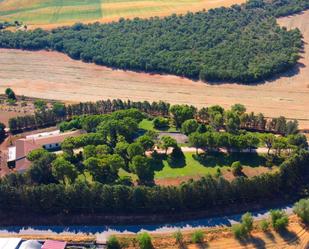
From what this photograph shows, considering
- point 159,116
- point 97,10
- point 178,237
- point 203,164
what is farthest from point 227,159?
point 97,10

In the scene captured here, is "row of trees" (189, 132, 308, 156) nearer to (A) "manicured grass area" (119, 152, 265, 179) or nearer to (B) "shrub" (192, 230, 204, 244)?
(A) "manicured grass area" (119, 152, 265, 179)

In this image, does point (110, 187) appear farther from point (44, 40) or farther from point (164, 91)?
point (44, 40)

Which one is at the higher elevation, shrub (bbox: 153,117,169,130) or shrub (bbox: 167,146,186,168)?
shrub (bbox: 153,117,169,130)

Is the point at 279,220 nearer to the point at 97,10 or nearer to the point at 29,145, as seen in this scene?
the point at 29,145

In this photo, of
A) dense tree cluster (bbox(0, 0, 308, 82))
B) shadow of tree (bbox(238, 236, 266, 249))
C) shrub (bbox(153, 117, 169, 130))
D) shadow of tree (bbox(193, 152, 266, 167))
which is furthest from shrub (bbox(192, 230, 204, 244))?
dense tree cluster (bbox(0, 0, 308, 82))

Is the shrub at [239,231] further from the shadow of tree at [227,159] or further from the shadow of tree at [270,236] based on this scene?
the shadow of tree at [227,159]

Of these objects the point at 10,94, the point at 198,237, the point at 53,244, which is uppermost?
the point at 10,94

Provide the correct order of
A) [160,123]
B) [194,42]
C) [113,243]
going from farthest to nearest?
[194,42] < [160,123] < [113,243]
